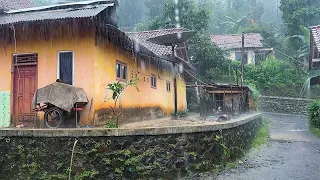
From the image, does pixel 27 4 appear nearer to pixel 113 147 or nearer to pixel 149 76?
pixel 149 76

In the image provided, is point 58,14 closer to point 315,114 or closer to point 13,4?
point 13,4

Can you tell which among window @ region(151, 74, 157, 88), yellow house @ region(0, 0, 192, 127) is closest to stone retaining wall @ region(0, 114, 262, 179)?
yellow house @ region(0, 0, 192, 127)

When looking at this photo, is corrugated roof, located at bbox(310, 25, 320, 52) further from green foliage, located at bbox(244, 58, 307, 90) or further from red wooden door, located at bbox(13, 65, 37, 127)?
green foliage, located at bbox(244, 58, 307, 90)

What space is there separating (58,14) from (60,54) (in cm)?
129

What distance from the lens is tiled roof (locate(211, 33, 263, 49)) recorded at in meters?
34.4

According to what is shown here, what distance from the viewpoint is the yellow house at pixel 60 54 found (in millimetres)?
9875

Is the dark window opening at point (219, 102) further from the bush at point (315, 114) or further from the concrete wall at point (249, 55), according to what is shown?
the concrete wall at point (249, 55)

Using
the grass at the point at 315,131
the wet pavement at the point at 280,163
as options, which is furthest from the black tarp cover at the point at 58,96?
the grass at the point at 315,131

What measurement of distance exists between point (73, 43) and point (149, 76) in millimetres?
5762

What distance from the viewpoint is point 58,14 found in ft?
32.3

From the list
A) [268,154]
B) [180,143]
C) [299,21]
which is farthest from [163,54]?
[299,21]

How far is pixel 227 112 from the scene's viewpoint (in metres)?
16.2

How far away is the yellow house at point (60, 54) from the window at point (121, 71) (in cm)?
8

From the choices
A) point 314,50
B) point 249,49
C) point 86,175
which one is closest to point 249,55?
point 249,49
